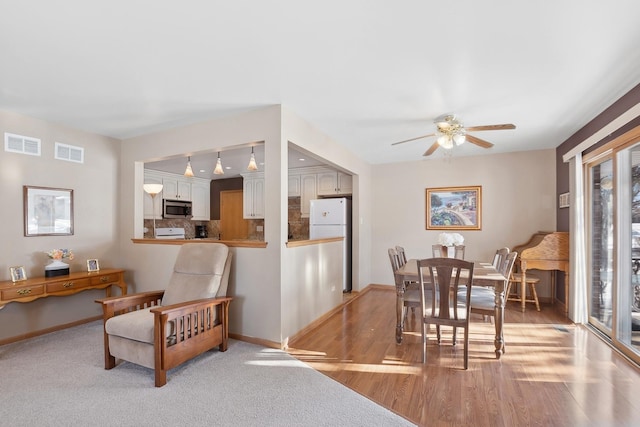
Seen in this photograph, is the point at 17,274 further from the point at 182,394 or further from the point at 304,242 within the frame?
the point at 304,242

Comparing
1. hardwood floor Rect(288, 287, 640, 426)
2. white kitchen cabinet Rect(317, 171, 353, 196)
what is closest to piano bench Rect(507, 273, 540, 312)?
hardwood floor Rect(288, 287, 640, 426)

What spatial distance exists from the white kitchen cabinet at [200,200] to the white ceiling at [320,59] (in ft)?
10.9

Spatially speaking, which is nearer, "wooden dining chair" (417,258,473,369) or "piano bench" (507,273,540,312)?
"wooden dining chair" (417,258,473,369)

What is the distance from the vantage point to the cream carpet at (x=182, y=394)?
196 centimetres

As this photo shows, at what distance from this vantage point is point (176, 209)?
6.21m

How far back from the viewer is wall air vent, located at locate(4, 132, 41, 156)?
128 inches

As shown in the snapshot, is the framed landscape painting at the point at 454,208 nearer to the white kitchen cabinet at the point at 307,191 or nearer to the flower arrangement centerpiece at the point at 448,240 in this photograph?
Answer: the flower arrangement centerpiece at the point at 448,240

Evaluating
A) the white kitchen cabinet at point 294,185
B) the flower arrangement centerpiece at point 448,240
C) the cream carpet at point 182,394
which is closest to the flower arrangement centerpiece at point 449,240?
the flower arrangement centerpiece at point 448,240

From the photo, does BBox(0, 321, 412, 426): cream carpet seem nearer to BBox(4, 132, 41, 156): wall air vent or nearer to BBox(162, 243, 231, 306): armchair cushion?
BBox(162, 243, 231, 306): armchair cushion

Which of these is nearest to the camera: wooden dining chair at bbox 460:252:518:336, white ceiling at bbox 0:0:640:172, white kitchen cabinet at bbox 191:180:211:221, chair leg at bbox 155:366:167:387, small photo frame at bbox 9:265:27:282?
white ceiling at bbox 0:0:640:172

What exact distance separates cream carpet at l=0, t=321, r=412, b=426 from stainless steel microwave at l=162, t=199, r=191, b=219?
334 cm

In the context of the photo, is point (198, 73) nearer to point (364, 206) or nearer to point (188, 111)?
point (188, 111)

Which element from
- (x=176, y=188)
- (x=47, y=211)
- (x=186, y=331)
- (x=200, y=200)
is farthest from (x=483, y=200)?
(x=47, y=211)

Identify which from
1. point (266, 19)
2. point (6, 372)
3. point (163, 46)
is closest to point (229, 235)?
point (6, 372)
